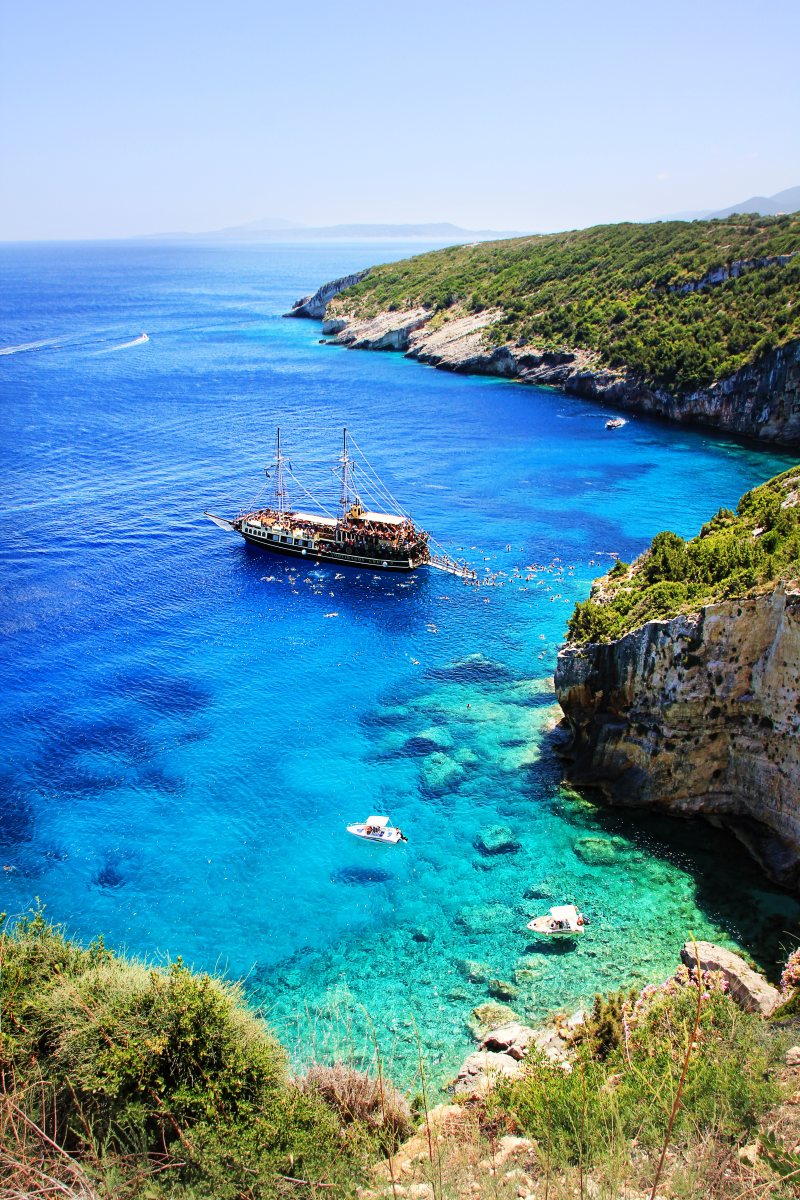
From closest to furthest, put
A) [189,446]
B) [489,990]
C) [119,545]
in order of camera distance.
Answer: [489,990] → [119,545] → [189,446]

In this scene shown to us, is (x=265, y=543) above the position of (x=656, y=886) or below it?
above

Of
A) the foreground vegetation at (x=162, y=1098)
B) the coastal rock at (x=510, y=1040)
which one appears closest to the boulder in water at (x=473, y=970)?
the coastal rock at (x=510, y=1040)

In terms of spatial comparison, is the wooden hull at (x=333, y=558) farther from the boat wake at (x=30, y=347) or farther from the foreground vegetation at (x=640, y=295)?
the boat wake at (x=30, y=347)

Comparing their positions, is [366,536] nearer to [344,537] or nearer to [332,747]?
[344,537]

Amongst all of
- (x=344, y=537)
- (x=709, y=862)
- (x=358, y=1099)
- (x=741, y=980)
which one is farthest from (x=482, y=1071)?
(x=344, y=537)

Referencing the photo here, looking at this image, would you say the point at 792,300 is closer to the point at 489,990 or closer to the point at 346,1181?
the point at 489,990

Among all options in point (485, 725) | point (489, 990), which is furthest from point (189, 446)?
point (489, 990)

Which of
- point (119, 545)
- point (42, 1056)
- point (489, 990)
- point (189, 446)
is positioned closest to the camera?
point (42, 1056)

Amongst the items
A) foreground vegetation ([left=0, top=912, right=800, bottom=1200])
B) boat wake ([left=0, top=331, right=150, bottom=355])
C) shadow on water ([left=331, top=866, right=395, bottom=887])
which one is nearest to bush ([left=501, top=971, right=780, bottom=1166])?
foreground vegetation ([left=0, top=912, right=800, bottom=1200])
